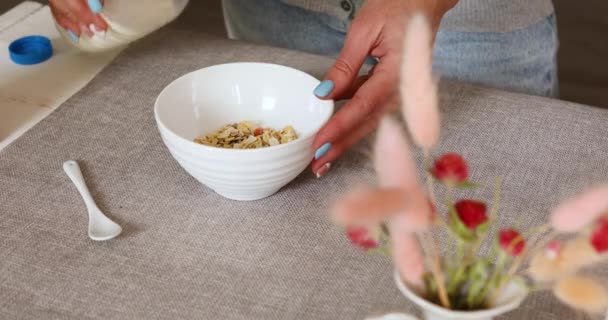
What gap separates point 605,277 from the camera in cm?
73

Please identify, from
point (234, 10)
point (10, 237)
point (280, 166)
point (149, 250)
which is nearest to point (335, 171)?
point (280, 166)

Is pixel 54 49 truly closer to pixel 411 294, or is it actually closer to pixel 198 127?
pixel 198 127

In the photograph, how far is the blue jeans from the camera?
4.17 feet

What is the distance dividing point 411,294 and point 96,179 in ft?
1.54

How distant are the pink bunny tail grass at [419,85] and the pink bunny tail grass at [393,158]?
3cm

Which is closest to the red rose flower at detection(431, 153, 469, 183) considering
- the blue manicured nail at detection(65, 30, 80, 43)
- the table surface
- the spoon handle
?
the table surface

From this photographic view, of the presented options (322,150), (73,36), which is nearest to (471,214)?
(322,150)

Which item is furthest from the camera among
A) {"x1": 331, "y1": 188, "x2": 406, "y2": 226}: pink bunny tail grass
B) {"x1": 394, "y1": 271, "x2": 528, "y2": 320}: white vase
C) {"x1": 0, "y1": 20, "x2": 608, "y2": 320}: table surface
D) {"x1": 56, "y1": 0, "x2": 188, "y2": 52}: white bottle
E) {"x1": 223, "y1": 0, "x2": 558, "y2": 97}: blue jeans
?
{"x1": 223, "y1": 0, "x2": 558, "y2": 97}: blue jeans

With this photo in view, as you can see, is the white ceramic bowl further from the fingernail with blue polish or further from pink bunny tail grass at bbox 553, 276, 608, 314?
pink bunny tail grass at bbox 553, 276, 608, 314

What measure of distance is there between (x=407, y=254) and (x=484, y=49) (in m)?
0.84

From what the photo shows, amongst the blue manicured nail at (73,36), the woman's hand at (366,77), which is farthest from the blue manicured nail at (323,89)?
the blue manicured nail at (73,36)

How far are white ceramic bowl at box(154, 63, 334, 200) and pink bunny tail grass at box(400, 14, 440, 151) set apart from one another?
313 millimetres

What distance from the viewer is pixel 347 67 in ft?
2.99

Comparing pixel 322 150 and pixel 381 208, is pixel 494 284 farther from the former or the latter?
pixel 322 150
